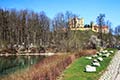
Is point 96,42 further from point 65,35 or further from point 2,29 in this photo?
point 2,29

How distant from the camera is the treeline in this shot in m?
75.1

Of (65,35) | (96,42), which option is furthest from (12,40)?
(96,42)

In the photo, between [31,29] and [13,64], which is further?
[31,29]

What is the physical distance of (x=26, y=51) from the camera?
68562 mm

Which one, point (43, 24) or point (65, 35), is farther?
point (43, 24)

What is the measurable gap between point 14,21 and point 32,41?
6974mm

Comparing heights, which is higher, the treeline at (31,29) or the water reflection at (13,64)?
the treeline at (31,29)

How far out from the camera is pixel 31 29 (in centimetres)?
7744

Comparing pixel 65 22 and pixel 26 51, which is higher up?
pixel 65 22

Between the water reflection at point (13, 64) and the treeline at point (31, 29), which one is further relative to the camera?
the treeline at point (31, 29)

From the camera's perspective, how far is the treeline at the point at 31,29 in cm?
7512

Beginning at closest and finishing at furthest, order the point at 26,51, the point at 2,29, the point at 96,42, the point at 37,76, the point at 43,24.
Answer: the point at 37,76
the point at 96,42
the point at 26,51
the point at 2,29
the point at 43,24

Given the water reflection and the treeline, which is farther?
the treeline

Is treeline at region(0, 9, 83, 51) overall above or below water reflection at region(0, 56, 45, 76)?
above
